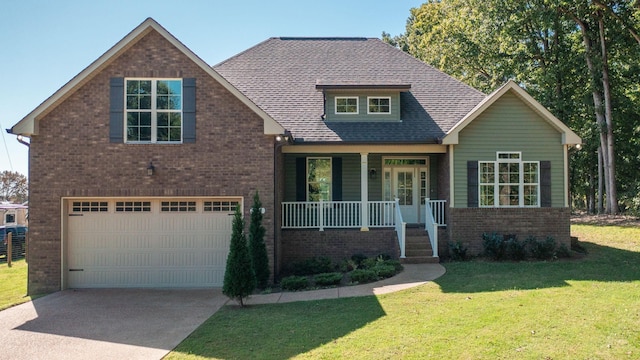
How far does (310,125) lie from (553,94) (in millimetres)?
17933

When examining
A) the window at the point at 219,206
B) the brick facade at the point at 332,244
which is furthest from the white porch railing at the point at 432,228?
the window at the point at 219,206

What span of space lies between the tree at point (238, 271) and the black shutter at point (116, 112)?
427 cm

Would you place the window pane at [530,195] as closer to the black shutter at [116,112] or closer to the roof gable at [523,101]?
the roof gable at [523,101]

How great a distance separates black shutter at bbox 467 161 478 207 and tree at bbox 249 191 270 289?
242 inches

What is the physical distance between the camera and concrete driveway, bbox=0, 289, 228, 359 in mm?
6410

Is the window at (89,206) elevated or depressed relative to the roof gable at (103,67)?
depressed

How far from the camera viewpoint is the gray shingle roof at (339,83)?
527 inches

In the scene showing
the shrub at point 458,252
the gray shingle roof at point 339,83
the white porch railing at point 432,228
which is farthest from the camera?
the gray shingle roof at point 339,83

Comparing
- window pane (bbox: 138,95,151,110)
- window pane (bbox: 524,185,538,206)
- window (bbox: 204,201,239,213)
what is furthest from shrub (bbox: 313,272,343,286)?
window pane (bbox: 524,185,538,206)

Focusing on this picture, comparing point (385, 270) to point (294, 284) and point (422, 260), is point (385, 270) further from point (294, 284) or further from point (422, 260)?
point (294, 284)

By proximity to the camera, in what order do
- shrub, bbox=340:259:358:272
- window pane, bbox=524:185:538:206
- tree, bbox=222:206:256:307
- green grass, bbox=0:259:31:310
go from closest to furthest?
tree, bbox=222:206:256:307 → green grass, bbox=0:259:31:310 → shrub, bbox=340:259:358:272 → window pane, bbox=524:185:538:206

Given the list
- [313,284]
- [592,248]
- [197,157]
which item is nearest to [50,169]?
[197,157]

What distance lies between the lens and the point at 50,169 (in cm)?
1052

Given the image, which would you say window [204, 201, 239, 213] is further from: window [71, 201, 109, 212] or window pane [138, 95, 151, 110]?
window pane [138, 95, 151, 110]
